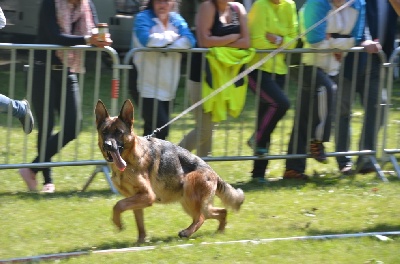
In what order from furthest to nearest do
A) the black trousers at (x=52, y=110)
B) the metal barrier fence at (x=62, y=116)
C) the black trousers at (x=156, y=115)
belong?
1. the black trousers at (x=156, y=115)
2. the black trousers at (x=52, y=110)
3. the metal barrier fence at (x=62, y=116)

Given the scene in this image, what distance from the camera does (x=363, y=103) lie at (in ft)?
34.2

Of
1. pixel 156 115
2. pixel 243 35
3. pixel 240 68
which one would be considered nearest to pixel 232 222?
pixel 156 115

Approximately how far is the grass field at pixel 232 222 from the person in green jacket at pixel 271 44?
2.73 feet

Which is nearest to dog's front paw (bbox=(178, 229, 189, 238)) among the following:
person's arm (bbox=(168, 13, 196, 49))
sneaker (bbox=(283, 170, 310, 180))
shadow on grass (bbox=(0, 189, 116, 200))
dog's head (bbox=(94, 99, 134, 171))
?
dog's head (bbox=(94, 99, 134, 171))

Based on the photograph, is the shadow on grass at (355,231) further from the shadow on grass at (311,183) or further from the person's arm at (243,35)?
the person's arm at (243,35)

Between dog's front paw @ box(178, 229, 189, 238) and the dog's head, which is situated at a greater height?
the dog's head

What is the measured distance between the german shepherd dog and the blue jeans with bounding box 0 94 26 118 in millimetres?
2093

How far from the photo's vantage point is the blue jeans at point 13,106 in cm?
905

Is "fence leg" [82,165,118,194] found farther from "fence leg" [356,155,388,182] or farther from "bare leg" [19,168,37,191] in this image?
"fence leg" [356,155,388,182]

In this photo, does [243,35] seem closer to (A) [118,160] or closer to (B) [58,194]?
(B) [58,194]

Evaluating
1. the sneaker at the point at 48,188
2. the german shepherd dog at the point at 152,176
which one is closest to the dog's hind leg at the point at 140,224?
the german shepherd dog at the point at 152,176

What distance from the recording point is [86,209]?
8.37 m

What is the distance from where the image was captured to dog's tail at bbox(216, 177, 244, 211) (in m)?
7.74

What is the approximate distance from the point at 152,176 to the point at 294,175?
303cm
